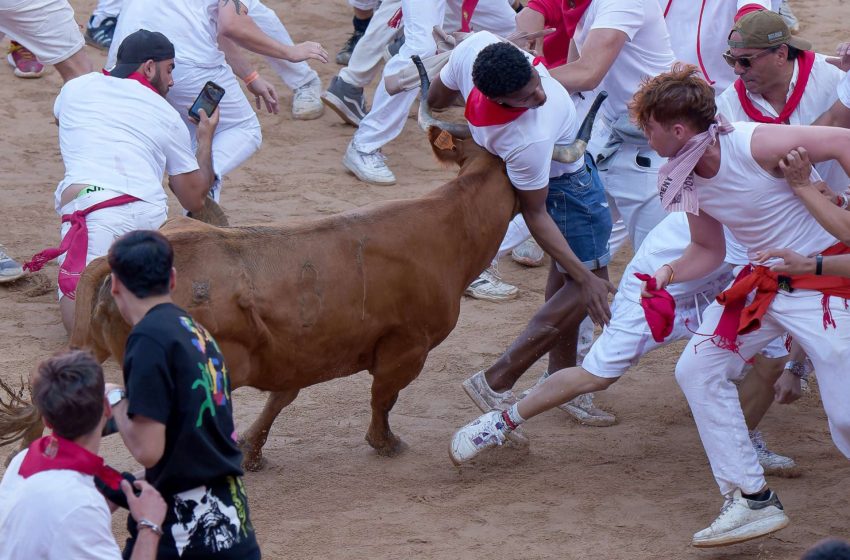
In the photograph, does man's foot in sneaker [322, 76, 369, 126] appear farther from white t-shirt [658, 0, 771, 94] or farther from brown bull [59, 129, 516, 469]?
brown bull [59, 129, 516, 469]

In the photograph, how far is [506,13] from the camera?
→ 32.2 ft

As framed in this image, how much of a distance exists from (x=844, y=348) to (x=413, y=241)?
194cm

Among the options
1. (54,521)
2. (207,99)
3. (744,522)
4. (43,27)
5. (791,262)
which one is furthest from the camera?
(43,27)

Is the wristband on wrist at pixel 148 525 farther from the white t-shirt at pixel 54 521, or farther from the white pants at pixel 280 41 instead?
the white pants at pixel 280 41

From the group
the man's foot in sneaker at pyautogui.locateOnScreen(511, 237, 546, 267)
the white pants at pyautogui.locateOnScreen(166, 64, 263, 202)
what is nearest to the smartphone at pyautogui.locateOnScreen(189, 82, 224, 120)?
the white pants at pyautogui.locateOnScreen(166, 64, 263, 202)

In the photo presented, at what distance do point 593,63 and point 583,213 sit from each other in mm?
862

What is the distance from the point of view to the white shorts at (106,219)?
6.28 m

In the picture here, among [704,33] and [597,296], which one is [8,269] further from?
[704,33]

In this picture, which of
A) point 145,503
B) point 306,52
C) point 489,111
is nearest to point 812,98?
point 489,111

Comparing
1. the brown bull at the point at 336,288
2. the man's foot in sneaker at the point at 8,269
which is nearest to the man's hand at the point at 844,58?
the brown bull at the point at 336,288

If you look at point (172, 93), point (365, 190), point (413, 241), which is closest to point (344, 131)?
point (365, 190)

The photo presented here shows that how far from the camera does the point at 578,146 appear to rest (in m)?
6.01

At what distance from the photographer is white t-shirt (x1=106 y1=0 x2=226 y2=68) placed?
7.86 metres

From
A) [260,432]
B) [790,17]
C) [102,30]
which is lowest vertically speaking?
[102,30]
